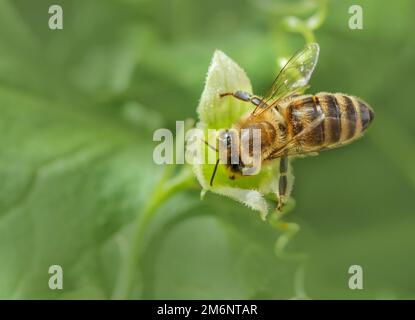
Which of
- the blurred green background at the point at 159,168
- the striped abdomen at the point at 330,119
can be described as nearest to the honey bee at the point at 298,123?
the striped abdomen at the point at 330,119

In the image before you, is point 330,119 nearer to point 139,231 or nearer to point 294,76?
point 294,76

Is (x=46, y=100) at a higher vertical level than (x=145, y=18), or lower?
lower

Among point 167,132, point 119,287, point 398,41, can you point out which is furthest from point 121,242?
point 398,41

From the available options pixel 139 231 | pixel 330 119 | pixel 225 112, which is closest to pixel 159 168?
pixel 139 231

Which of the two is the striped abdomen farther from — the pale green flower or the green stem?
the green stem

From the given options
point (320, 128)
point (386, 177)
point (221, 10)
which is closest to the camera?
point (320, 128)

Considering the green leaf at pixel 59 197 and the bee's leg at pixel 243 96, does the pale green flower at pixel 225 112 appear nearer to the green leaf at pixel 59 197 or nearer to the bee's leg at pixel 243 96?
the bee's leg at pixel 243 96

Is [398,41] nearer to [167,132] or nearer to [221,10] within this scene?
[221,10]
